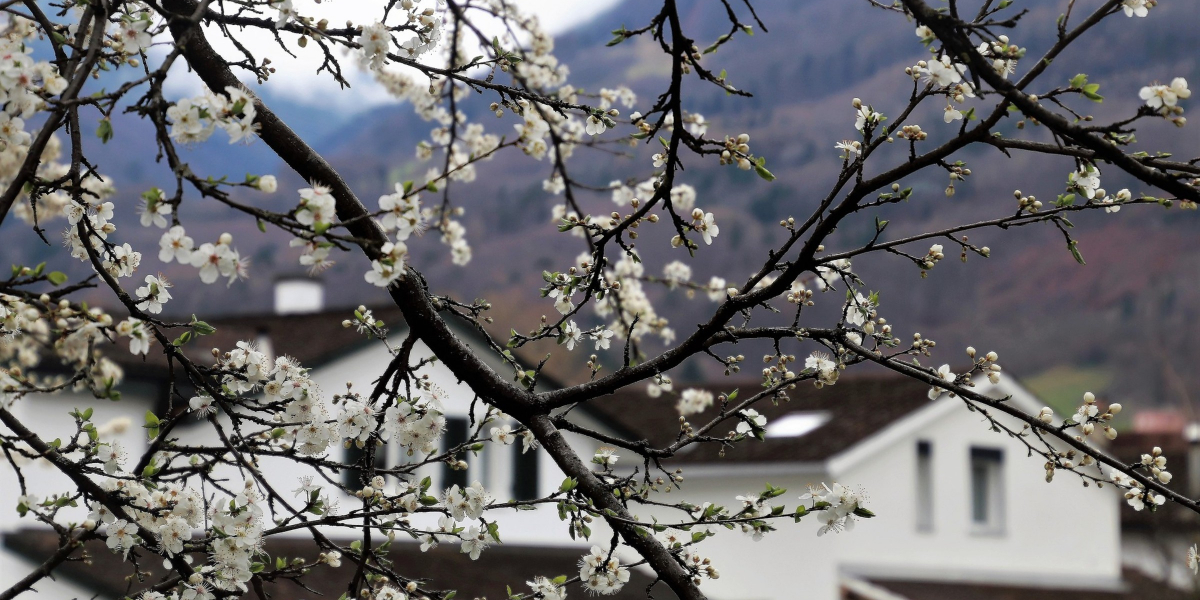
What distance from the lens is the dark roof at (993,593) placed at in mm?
16828

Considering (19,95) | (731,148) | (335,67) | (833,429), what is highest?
(833,429)

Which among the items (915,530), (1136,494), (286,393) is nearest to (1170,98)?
(1136,494)

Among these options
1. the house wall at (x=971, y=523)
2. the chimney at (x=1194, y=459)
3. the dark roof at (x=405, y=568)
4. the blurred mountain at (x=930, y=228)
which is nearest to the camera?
the dark roof at (x=405, y=568)

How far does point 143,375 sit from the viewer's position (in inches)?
496

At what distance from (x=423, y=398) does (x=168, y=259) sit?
95 cm

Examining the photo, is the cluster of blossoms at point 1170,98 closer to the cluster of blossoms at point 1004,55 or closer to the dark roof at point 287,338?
the cluster of blossoms at point 1004,55

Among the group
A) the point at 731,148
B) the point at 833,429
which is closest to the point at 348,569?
the point at 833,429

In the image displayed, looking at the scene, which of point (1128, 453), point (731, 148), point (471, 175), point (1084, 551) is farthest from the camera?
point (1128, 453)

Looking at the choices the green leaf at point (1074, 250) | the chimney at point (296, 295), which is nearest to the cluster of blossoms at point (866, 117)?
the green leaf at point (1074, 250)

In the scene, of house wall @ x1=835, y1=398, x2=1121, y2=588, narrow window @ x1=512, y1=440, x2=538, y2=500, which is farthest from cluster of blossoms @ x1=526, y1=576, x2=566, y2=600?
house wall @ x1=835, y1=398, x2=1121, y2=588

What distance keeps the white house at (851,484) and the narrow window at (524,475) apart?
0.03 meters

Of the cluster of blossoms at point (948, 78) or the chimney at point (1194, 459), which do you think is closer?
the cluster of blossoms at point (948, 78)

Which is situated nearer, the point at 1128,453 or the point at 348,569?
the point at 348,569

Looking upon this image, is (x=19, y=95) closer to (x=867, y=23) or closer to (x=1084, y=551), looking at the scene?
(x=1084, y=551)
